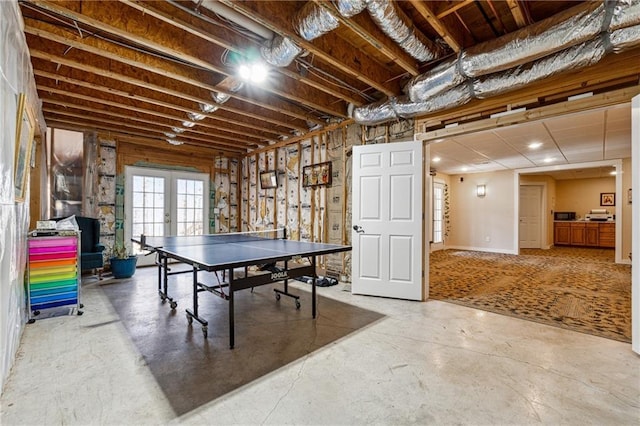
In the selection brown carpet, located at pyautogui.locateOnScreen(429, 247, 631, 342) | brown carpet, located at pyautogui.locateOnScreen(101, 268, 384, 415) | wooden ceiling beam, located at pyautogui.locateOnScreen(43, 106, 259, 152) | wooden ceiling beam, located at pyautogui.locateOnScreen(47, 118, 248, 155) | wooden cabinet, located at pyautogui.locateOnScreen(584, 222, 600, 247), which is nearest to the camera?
brown carpet, located at pyautogui.locateOnScreen(101, 268, 384, 415)

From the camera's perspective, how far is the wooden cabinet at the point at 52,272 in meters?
3.03

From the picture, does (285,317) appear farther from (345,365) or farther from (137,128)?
(137,128)

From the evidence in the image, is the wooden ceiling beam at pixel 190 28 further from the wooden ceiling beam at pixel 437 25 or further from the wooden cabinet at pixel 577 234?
the wooden cabinet at pixel 577 234

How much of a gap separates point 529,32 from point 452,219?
24.8ft

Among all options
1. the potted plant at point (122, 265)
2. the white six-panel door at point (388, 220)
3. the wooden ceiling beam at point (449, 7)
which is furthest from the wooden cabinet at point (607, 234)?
the potted plant at point (122, 265)

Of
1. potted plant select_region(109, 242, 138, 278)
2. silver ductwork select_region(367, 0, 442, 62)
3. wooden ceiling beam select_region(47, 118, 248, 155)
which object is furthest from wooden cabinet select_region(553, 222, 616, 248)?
potted plant select_region(109, 242, 138, 278)

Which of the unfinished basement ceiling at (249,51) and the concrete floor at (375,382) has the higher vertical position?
the unfinished basement ceiling at (249,51)

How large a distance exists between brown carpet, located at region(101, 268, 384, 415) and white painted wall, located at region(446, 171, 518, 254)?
22.1ft

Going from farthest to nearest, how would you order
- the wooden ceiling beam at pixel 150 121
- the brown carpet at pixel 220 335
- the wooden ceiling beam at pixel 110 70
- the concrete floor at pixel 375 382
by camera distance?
the wooden ceiling beam at pixel 150 121, the wooden ceiling beam at pixel 110 70, the brown carpet at pixel 220 335, the concrete floor at pixel 375 382

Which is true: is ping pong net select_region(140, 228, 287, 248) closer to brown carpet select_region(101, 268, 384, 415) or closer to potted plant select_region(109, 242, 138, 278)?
brown carpet select_region(101, 268, 384, 415)

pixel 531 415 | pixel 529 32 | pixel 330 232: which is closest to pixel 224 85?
pixel 330 232

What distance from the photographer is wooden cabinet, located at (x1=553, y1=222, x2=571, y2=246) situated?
9922 mm

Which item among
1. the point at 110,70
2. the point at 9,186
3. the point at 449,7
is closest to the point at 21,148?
the point at 9,186

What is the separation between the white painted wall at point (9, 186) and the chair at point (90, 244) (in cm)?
246
